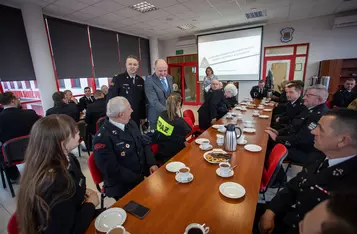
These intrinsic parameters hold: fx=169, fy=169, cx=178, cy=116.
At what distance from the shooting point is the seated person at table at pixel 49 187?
0.79 m

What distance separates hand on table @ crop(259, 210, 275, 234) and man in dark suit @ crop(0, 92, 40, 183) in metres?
3.20

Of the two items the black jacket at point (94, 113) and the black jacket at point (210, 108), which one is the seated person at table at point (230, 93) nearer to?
the black jacket at point (210, 108)

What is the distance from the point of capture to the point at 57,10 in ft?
14.1

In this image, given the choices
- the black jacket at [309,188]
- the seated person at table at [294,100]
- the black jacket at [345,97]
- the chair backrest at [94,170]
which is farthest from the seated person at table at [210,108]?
the black jacket at [345,97]

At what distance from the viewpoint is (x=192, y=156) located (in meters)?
1.65

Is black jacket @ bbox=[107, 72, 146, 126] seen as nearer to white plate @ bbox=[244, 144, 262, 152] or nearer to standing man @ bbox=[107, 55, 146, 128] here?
standing man @ bbox=[107, 55, 146, 128]

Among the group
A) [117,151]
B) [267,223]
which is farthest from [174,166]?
[267,223]

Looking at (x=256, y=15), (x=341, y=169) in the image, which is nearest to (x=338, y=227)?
(x=341, y=169)

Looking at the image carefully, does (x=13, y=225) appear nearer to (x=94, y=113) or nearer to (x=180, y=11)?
(x=94, y=113)

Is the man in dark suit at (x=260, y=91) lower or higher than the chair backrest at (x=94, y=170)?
higher

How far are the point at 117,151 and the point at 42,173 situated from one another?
2.37ft

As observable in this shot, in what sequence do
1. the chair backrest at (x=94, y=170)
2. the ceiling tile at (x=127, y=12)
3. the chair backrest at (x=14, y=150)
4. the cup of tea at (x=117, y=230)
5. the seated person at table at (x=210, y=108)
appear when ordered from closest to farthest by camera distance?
the cup of tea at (x=117, y=230) → the chair backrest at (x=94, y=170) → the chair backrest at (x=14, y=150) → the seated person at table at (x=210, y=108) → the ceiling tile at (x=127, y=12)

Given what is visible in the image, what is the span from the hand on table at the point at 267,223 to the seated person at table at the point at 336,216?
73 centimetres

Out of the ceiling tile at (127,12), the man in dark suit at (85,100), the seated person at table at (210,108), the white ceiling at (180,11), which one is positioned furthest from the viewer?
the man in dark suit at (85,100)
